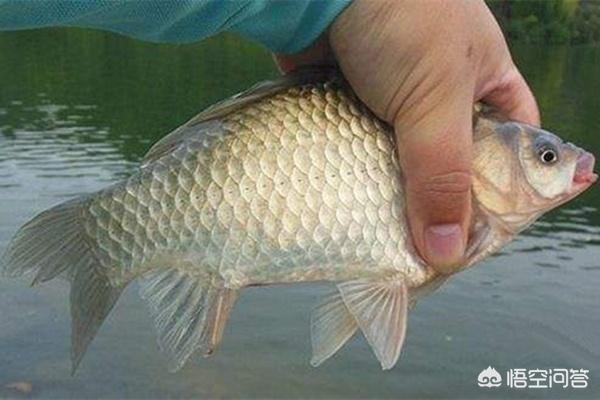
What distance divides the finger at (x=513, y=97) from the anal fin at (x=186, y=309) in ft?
2.41

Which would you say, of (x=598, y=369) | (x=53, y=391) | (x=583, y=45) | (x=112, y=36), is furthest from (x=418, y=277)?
(x=583, y=45)

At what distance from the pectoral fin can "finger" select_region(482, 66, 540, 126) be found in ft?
1.57

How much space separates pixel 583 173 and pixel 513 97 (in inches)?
9.4

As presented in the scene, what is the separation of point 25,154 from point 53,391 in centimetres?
877

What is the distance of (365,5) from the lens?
199 centimetres

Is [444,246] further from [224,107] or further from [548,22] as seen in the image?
[548,22]

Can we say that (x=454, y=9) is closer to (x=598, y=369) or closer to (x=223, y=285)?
(x=223, y=285)

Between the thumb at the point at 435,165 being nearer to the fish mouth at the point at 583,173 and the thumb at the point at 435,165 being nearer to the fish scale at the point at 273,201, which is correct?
the fish scale at the point at 273,201

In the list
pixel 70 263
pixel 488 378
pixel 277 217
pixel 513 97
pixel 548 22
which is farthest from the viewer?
pixel 548 22

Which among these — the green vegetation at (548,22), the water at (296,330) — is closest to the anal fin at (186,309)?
the water at (296,330)

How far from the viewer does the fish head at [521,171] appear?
2057 millimetres

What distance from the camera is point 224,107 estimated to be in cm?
201

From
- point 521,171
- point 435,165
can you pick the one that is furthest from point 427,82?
point 521,171

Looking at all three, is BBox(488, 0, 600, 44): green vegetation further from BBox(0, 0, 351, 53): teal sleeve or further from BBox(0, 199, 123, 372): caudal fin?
BBox(0, 199, 123, 372): caudal fin
